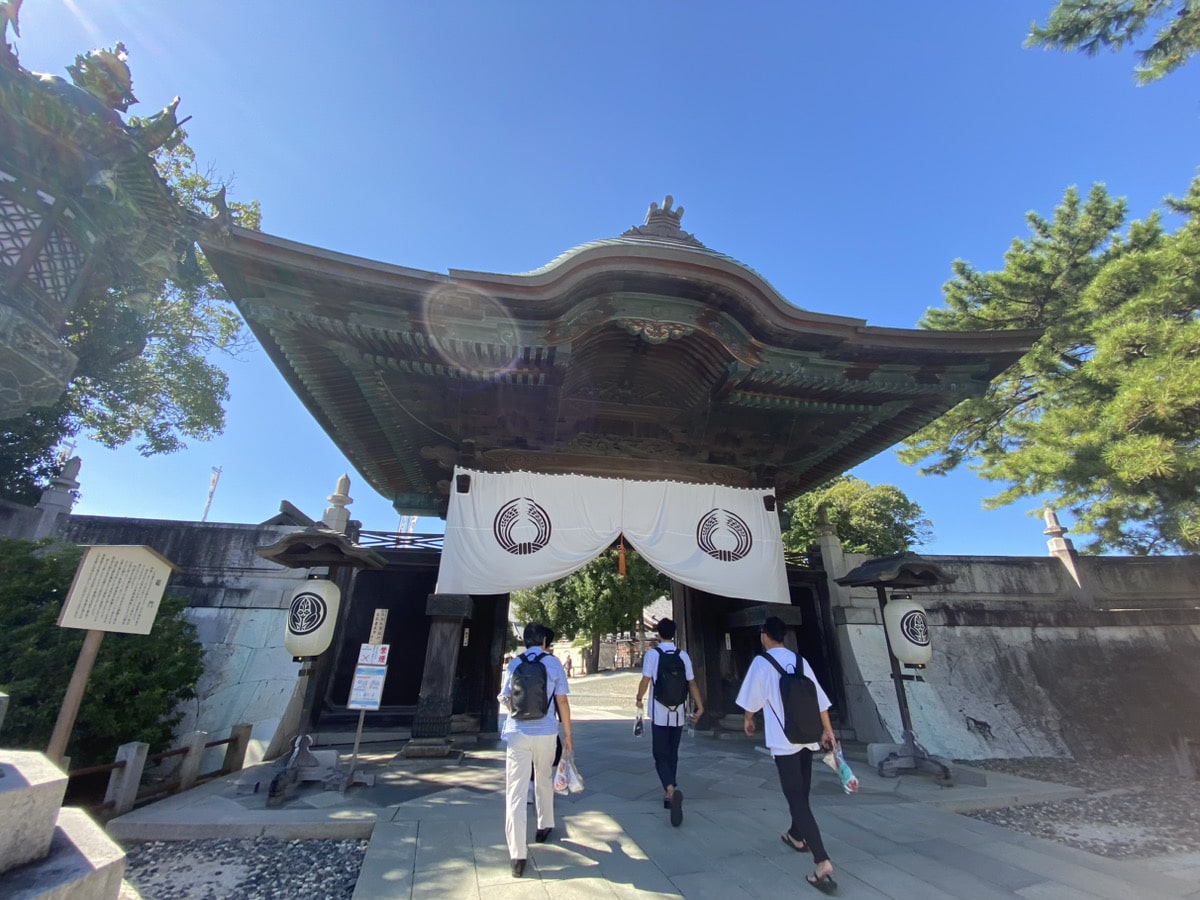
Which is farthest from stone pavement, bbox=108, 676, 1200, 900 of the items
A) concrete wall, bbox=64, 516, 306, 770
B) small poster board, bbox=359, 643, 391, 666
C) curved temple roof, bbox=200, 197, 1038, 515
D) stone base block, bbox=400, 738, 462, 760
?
curved temple roof, bbox=200, 197, 1038, 515

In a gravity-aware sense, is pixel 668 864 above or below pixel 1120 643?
below

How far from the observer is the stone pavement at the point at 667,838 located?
3225mm

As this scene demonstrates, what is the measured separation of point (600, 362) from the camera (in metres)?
6.88

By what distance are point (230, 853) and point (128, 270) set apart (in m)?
6.67

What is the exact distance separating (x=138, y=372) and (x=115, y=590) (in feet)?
32.9

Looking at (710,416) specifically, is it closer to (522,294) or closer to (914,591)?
(522,294)

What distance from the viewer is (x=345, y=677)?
26.7ft

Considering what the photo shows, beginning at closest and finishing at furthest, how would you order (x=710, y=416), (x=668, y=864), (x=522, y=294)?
(x=668, y=864), (x=522, y=294), (x=710, y=416)

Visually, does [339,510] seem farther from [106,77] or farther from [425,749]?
[106,77]

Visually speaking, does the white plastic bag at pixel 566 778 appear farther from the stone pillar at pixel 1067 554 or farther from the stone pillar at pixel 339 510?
the stone pillar at pixel 1067 554

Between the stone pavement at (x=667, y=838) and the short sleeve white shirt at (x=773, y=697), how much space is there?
2.55ft

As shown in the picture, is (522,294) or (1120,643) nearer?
(522,294)

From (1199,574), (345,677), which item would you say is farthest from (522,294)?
(1199,574)

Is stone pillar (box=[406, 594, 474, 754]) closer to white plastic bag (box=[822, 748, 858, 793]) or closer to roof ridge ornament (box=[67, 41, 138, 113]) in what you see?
white plastic bag (box=[822, 748, 858, 793])
